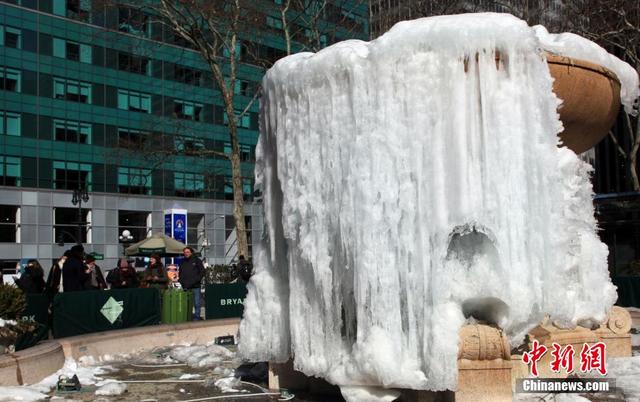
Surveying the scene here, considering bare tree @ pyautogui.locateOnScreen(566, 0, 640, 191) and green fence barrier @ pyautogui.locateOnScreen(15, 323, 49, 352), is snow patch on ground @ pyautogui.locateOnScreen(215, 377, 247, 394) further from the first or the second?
bare tree @ pyautogui.locateOnScreen(566, 0, 640, 191)

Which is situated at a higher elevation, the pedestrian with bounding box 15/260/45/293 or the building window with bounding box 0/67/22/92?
the building window with bounding box 0/67/22/92

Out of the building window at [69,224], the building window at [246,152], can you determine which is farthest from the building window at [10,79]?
the building window at [246,152]

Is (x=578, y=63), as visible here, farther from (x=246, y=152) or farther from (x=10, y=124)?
(x=246, y=152)

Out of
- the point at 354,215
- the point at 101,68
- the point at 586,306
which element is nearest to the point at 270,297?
the point at 354,215

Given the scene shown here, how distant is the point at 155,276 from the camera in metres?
19.2

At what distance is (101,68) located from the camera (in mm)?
50688

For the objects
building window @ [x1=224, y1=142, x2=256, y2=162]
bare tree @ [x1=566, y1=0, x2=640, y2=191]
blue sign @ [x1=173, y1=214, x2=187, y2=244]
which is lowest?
blue sign @ [x1=173, y1=214, x2=187, y2=244]

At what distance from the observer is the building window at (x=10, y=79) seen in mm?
45125

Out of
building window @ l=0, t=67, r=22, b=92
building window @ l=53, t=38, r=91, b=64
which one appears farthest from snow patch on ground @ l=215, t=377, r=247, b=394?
building window @ l=53, t=38, r=91, b=64

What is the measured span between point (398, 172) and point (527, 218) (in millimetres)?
1321

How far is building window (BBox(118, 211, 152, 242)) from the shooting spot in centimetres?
5038

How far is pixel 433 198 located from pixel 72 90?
152ft

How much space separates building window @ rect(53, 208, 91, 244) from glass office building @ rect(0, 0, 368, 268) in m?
0.07

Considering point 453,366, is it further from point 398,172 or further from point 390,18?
point 390,18
